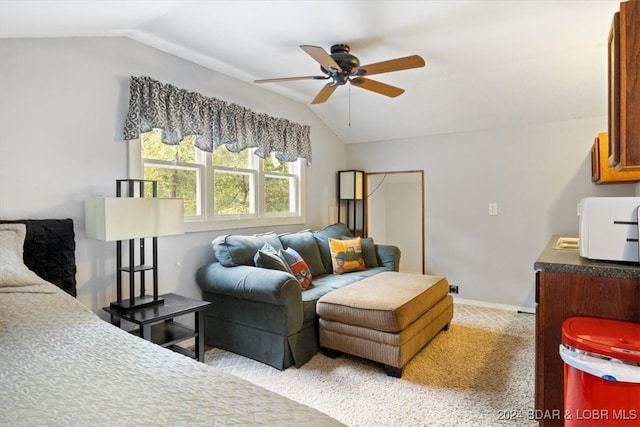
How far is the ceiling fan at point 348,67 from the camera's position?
2426 millimetres

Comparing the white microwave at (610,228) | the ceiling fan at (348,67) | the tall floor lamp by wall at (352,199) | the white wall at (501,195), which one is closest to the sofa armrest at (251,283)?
the ceiling fan at (348,67)

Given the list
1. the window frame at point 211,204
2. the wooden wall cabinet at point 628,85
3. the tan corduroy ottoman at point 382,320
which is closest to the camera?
the wooden wall cabinet at point 628,85

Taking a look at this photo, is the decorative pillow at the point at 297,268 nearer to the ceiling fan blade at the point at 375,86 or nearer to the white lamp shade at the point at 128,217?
the white lamp shade at the point at 128,217

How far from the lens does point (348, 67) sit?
2754 mm

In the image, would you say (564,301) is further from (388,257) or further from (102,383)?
(388,257)

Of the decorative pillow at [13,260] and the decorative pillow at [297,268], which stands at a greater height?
the decorative pillow at [13,260]

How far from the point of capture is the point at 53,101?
7.72 ft

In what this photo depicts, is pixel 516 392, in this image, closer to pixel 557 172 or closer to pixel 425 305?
pixel 425 305

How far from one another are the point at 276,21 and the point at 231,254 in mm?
1845

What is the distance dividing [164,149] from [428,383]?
2738 mm

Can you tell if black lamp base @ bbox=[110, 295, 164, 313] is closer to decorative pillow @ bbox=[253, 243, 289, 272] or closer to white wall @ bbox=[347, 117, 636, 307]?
decorative pillow @ bbox=[253, 243, 289, 272]

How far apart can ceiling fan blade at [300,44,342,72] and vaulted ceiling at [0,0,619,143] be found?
0.29 meters

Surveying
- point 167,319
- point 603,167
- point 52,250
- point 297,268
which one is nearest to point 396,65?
point 297,268

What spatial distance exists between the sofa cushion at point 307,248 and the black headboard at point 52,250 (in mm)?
1875
